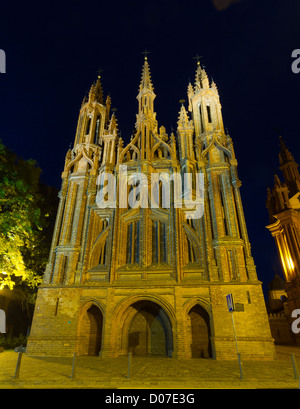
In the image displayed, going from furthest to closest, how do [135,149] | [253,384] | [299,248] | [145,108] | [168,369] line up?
1. [299,248]
2. [145,108]
3. [135,149]
4. [168,369]
5. [253,384]

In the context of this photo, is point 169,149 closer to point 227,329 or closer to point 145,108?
point 145,108

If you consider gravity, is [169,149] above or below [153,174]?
above

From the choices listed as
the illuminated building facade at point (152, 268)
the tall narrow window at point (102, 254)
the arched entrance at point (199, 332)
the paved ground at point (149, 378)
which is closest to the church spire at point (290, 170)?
the illuminated building facade at point (152, 268)

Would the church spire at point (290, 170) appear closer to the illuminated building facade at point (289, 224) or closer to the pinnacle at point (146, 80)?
the illuminated building facade at point (289, 224)

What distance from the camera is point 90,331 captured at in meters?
16.9

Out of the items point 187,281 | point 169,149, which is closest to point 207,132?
point 169,149

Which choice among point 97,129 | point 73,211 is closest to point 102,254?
point 73,211

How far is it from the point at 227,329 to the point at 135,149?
53.2 feet

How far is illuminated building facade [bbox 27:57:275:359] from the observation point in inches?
609

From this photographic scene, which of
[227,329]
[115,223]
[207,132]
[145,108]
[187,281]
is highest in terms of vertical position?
[145,108]

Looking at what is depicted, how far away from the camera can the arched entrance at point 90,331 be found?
16.2 metres

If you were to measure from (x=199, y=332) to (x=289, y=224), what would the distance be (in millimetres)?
25777

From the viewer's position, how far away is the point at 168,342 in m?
15.8

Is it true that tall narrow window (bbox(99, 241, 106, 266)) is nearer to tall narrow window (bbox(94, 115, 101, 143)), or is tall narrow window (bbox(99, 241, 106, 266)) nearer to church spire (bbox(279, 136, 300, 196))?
tall narrow window (bbox(94, 115, 101, 143))
